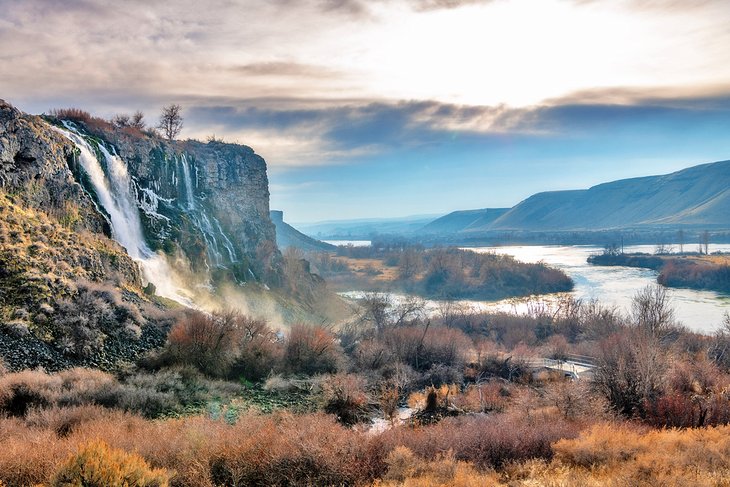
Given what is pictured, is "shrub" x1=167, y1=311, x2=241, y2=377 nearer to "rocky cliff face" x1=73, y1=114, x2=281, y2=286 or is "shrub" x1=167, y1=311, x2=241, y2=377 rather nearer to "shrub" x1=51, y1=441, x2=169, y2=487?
"shrub" x1=51, y1=441, x2=169, y2=487

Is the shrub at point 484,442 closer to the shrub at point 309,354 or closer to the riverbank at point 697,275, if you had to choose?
the shrub at point 309,354

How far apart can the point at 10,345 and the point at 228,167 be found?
46.8 meters

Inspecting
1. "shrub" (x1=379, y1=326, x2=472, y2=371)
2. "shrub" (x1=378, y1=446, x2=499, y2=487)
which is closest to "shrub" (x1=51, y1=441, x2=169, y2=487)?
"shrub" (x1=378, y1=446, x2=499, y2=487)

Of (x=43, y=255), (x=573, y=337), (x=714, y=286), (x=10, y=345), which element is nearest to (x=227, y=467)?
(x=10, y=345)

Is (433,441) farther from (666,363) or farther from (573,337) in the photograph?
(573,337)

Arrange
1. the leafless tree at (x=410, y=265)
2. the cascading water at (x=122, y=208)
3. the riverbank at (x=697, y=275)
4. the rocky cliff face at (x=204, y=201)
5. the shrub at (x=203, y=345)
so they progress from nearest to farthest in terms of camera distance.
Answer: the shrub at (x=203, y=345) < the cascading water at (x=122, y=208) < the rocky cliff face at (x=204, y=201) < the riverbank at (x=697, y=275) < the leafless tree at (x=410, y=265)

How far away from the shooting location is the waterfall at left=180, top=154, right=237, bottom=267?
175 feet

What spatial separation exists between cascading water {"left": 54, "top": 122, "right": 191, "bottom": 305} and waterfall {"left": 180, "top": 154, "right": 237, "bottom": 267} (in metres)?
10.7

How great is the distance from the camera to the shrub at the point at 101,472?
28.3ft

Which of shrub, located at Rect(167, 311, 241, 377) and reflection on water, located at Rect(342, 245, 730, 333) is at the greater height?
shrub, located at Rect(167, 311, 241, 377)

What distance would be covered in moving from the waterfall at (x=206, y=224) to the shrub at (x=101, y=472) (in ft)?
146

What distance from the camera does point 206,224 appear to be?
181 feet

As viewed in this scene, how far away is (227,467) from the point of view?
1125 cm

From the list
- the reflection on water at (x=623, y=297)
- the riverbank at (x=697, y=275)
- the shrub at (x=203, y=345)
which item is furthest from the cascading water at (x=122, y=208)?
the riverbank at (x=697, y=275)
